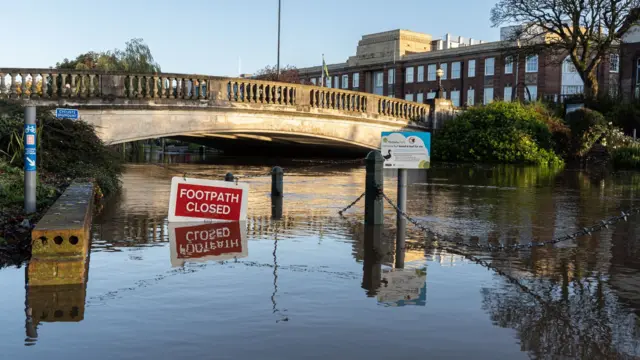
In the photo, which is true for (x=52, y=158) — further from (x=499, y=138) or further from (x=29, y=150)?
(x=499, y=138)

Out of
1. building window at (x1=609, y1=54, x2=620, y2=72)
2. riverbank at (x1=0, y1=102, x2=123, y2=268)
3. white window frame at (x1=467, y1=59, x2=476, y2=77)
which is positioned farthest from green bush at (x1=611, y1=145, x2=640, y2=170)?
white window frame at (x1=467, y1=59, x2=476, y2=77)

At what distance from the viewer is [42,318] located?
508 centimetres

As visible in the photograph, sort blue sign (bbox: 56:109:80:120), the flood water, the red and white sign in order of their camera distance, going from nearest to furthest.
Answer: the flood water < blue sign (bbox: 56:109:80:120) < the red and white sign

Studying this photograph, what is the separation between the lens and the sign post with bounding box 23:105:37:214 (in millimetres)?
8305

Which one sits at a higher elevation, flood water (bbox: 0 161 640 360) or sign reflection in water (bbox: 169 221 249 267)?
sign reflection in water (bbox: 169 221 249 267)

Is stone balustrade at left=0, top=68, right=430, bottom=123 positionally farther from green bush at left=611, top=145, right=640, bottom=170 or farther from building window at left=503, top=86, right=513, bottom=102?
building window at left=503, top=86, right=513, bottom=102

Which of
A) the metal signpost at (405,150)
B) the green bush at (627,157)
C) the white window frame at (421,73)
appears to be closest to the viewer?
the metal signpost at (405,150)

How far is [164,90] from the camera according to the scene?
2441 centimetres

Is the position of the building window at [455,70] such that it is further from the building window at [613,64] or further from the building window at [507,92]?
the building window at [613,64]

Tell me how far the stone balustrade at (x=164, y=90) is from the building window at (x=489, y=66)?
3895 centimetres

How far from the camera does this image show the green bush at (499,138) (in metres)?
31.8

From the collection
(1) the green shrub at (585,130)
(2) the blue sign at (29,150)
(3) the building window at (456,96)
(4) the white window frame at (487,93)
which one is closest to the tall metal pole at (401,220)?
(2) the blue sign at (29,150)

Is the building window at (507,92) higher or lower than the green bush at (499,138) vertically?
higher

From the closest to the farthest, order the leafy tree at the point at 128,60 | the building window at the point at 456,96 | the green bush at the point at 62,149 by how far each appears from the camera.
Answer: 1. the green bush at the point at 62,149
2. the leafy tree at the point at 128,60
3. the building window at the point at 456,96
